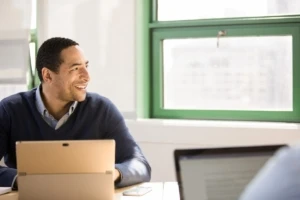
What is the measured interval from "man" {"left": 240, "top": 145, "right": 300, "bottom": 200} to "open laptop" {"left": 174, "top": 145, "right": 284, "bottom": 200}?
1.54ft

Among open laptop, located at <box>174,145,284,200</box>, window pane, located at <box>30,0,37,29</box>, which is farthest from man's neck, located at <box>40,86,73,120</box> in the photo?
open laptop, located at <box>174,145,284,200</box>

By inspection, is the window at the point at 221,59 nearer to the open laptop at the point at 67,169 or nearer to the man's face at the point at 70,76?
the man's face at the point at 70,76

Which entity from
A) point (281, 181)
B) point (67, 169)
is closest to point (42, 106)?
point (67, 169)

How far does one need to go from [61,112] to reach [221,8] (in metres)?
1.36

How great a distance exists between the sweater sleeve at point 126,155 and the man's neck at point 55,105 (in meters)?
0.23

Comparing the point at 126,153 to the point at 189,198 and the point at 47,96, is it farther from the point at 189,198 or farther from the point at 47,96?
the point at 189,198

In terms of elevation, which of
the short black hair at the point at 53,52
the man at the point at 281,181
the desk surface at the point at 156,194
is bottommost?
the desk surface at the point at 156,194

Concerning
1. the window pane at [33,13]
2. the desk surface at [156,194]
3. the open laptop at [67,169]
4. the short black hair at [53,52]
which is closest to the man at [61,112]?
the short black hair at [53,52]

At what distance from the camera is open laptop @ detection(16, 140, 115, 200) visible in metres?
1.60

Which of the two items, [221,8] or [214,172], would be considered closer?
[214,172]

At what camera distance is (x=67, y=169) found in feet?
5.28

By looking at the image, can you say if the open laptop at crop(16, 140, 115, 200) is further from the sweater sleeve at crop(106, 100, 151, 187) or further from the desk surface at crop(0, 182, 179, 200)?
the sweater sleeve at crop(106, 100, 151, 187)

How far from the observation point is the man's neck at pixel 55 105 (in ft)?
7.97

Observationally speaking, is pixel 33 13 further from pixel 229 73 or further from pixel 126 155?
pixel 126 155
